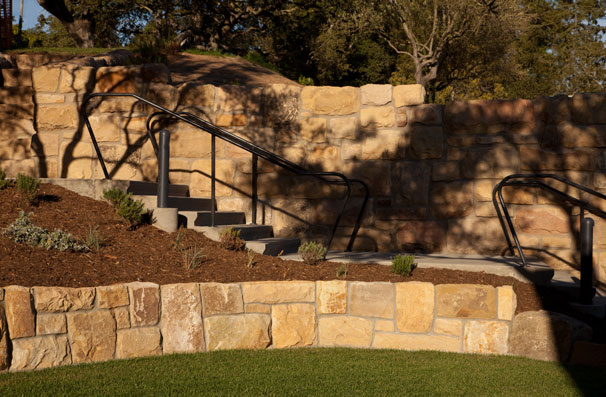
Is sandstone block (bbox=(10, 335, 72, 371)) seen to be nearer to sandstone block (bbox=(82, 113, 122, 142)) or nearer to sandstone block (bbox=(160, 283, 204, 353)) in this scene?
sandstone block (bbox=(160, 283, 204, 353))

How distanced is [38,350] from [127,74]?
5.11 meters

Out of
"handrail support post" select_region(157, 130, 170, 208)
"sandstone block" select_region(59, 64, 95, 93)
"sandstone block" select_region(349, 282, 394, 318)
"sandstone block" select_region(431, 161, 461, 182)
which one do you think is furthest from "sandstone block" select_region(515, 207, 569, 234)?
"sandstone block" select_region(59, 64, 95, 93)

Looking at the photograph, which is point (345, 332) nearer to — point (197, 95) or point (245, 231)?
point (245, 231)

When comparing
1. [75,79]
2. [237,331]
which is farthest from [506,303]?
[75,79]

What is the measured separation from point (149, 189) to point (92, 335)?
3201 mm

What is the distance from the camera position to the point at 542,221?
7281mm

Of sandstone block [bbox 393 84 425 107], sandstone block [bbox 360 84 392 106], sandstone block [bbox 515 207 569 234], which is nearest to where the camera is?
sandstone block [bbox 515 207 569 234]

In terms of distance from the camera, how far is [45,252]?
520 centimetres

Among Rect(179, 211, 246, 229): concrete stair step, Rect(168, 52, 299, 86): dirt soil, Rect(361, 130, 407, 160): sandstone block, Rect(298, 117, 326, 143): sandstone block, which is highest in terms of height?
Rect(168, 52, 299, 86): dirt soil

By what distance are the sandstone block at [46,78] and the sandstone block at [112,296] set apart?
15.8ft

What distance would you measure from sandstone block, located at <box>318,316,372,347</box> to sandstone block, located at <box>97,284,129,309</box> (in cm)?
168

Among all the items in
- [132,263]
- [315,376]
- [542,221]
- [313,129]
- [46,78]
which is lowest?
[315,376]

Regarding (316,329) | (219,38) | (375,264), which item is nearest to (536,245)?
(375,264)

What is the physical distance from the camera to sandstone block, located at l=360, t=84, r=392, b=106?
7.75 meters
